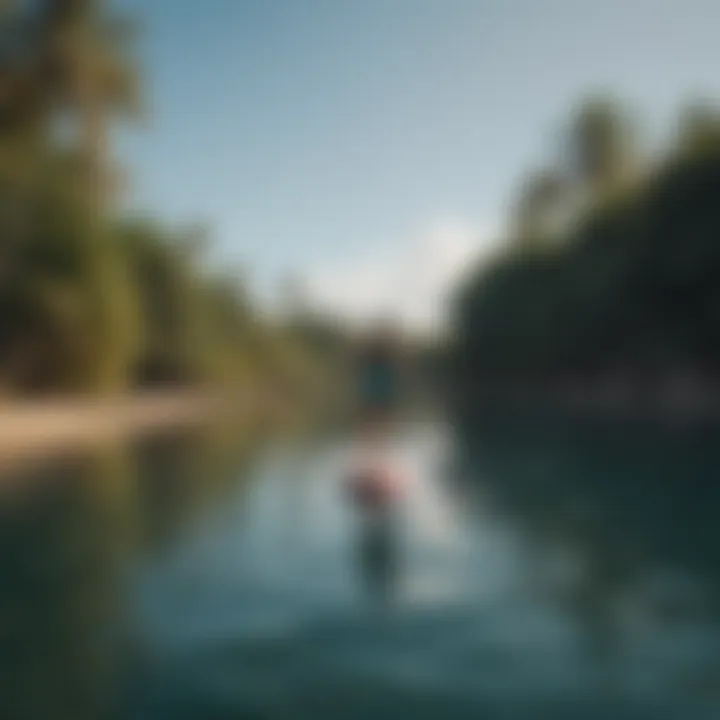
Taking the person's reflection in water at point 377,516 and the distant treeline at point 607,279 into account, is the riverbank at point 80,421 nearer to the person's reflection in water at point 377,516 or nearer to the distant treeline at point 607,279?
the person's reflection in water at point 377,516

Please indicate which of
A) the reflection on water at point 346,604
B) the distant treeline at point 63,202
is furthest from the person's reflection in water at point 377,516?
the distant treeline at point 63,202

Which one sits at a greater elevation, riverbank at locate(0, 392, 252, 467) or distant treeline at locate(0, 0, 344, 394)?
distant treeline at locate(0, 0, 344, 394)

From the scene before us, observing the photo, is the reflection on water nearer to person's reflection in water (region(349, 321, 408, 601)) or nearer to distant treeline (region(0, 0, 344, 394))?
person's reflection in water (region(349, 321, 408, 601))

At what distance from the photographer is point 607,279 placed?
170 ft

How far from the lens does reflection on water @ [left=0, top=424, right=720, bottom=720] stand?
8.18 m

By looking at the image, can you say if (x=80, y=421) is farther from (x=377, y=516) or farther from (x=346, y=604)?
(x=346, y=604)

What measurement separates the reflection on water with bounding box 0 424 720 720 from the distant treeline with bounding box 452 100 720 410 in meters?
25.4

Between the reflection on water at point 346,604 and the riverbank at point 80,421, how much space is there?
412 inches

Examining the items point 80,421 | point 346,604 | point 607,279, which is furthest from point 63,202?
point 346,604

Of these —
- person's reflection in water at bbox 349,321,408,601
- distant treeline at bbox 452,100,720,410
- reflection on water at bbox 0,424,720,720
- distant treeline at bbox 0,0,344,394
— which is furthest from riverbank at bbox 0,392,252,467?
distant treeline at bbox 452,100,720,410

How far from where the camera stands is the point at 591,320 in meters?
54.8

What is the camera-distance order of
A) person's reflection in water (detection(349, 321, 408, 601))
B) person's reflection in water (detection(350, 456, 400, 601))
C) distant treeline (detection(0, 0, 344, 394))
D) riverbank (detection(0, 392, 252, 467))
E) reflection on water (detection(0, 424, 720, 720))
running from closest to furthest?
reflection on water (detection(0, 424, 720, 720)) < person's reflection in water (detection(350, 456, 400, 601)) < person's reflection in water (detection(349, 321, 408, 601)) < riverbank (detection(0, 392, 252, 467)) < distant treeline (detection(0, 0, 344, 394))

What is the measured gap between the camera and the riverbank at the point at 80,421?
31.4 meters

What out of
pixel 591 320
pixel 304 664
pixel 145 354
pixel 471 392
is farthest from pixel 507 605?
pixel 471 392
